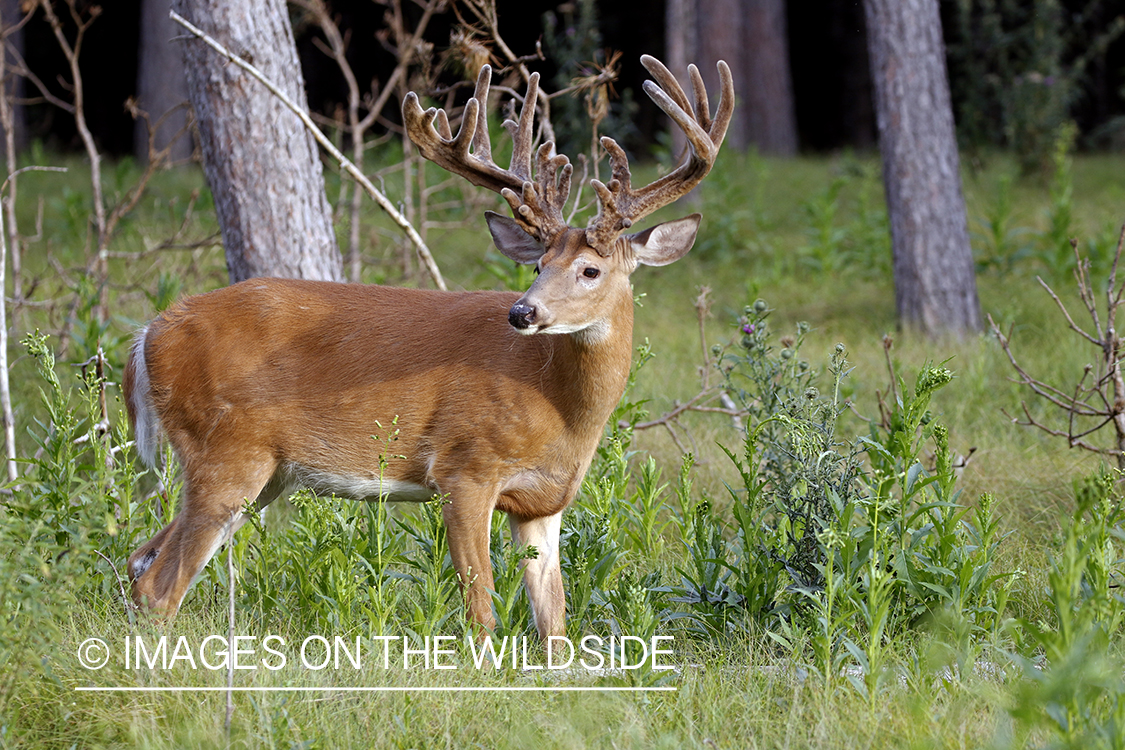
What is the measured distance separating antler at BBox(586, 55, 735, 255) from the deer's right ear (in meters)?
0.32

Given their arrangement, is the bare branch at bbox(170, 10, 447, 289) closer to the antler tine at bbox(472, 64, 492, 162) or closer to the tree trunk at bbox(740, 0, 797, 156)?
the antler tine at bbox(472, 64, 492, 162)

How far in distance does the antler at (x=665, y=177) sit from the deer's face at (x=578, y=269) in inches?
2.3

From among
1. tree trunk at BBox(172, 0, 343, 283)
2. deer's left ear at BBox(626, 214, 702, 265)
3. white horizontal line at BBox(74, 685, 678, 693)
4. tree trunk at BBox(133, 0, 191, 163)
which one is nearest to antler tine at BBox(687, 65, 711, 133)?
deer's left ear at BBox(626, 214, 702, 265)

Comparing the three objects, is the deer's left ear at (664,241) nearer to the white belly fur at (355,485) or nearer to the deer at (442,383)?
the deer at (442,383)

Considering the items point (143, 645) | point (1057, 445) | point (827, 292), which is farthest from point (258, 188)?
point (827, 292)

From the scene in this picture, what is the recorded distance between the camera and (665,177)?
3547 mm

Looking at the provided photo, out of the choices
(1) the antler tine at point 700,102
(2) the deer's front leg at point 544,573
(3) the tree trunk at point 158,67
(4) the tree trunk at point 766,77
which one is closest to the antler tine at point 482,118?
(1) the antler tine at point 700,102

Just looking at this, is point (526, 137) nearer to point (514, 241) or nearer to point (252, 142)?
point (514, 241)

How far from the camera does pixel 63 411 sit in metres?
3.53

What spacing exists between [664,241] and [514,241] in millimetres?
513

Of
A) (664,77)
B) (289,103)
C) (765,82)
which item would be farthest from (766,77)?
(664,77)

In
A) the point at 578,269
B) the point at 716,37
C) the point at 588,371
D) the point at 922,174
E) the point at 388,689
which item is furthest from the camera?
the point at 716,37

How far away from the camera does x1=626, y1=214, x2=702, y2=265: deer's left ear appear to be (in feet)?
11.6

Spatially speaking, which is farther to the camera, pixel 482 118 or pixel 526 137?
pixel 482 118
